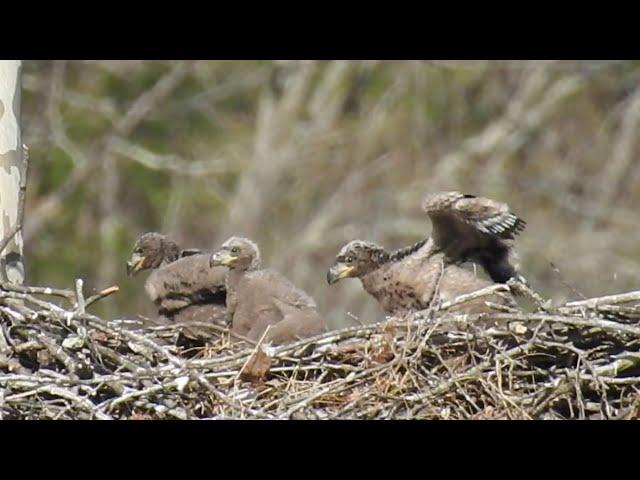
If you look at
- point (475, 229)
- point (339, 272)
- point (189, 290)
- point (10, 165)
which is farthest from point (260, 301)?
point (10, 165)

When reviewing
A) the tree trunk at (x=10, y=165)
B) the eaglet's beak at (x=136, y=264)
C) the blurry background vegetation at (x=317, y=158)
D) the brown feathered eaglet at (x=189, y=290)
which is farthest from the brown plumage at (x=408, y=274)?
the blurry background vegetation at (x=317, y=158)

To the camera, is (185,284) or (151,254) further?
(151,254)

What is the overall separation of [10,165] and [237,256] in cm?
140

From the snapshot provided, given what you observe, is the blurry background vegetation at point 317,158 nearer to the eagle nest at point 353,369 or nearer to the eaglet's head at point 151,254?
the eaglet's head at point 151,254

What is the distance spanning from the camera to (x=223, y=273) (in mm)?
10219

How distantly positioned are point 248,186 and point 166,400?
613 inches

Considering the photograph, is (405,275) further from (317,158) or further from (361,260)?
(317,158)

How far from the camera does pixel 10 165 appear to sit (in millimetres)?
9922

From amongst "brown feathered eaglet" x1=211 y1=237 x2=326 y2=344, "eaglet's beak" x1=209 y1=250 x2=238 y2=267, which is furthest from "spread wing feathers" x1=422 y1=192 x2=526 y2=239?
"eaglet's beak" x1=209 y1=250 x2=238 y2=267

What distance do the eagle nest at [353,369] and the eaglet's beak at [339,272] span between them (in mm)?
1478

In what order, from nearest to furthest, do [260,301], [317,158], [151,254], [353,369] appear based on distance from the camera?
[353,369] < [260,301] < [151,254] < [317,158]

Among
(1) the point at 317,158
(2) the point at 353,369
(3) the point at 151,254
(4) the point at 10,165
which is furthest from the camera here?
(1) the point at 317,158

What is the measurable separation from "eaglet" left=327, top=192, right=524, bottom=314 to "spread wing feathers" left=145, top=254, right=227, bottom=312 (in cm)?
74
